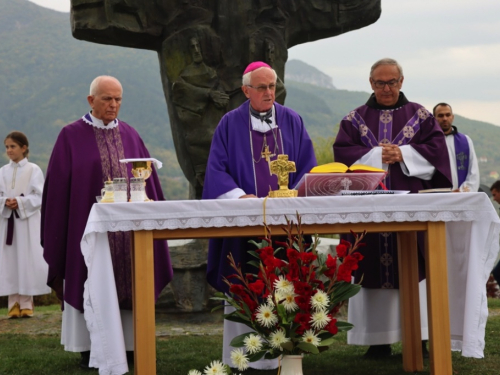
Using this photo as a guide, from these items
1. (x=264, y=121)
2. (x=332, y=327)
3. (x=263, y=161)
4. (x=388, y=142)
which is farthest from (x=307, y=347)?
(x=388, y=142)

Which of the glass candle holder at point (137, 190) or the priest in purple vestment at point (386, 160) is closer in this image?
the glass candle holder at point (137, 190)

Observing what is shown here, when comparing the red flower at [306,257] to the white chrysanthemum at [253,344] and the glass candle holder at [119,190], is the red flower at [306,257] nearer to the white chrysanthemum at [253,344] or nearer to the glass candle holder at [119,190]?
the white chrysanthemum at [253,344]

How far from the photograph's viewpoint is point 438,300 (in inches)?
193

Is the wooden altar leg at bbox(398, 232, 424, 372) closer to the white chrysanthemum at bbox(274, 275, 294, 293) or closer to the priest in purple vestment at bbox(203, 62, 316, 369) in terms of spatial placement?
the priest in purple vestment at bbox(203, 62, 316, 369)

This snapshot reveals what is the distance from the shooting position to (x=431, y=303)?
193 inches

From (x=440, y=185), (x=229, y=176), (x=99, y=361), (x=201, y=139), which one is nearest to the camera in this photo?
(x=99, y=361)

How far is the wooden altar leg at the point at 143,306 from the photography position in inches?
186

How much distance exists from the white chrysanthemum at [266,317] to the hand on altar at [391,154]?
214 cm

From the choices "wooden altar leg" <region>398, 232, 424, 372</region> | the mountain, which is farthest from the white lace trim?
the mountain

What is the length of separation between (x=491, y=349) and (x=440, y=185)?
4.53 feet

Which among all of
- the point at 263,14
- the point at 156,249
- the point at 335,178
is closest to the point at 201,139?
the point at 263,14

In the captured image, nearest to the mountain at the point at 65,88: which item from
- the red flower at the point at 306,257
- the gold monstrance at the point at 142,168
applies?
the gold monstrance at the point at 142,168

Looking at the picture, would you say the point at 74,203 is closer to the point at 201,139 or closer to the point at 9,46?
the point at 201,139

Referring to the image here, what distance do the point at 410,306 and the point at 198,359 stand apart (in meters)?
1.65
